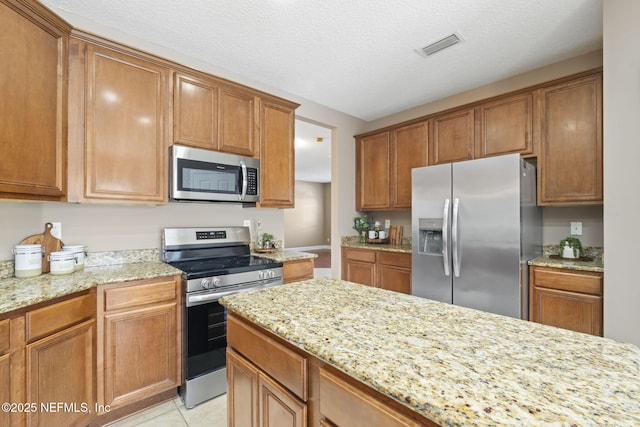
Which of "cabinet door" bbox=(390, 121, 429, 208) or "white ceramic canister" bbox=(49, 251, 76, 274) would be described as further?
"cabinet door" bbox=(390, 121, 429, 208)

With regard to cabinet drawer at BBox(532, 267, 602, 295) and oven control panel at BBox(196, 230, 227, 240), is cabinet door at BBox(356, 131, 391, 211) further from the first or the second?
oven control panel at BBox(196, 230, 227, 240)

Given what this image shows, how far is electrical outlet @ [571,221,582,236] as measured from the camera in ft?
8.66

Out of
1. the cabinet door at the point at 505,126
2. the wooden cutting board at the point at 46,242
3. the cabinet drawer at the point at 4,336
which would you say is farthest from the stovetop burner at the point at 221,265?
the cabinet door at the point at 505,126

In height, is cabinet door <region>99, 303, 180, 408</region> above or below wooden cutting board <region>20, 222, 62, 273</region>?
below

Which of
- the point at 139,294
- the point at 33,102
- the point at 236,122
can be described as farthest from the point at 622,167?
the point at 33,102

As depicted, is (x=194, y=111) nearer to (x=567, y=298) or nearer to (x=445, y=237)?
(x=445, y=237)

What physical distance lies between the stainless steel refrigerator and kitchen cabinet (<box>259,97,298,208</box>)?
4.46ft

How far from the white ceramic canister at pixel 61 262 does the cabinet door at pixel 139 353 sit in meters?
0.42

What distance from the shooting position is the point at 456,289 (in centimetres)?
264

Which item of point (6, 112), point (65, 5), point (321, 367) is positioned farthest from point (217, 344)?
point (65, 5)

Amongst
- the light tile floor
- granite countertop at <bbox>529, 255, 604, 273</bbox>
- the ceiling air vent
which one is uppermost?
the ceiling air vent

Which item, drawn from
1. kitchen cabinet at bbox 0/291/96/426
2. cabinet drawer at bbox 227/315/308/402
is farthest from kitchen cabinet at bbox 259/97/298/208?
cabinet drawer at bbox 227/315/308/402

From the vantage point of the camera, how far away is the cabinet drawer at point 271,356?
0.91m

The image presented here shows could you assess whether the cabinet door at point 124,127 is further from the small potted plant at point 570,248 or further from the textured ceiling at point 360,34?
the small potted plant at point 570,248
